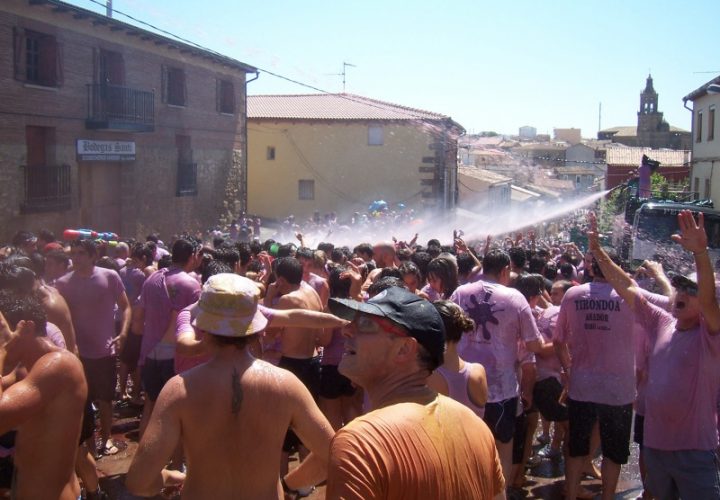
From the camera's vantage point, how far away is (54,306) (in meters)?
4.75

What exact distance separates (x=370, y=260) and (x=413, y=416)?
6062mm

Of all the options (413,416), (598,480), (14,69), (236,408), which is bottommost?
(598,480)

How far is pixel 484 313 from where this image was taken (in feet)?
15.7

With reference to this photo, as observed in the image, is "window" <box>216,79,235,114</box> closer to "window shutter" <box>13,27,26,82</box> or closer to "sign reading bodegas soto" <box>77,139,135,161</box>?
"sign reading bodegas soto" <box>77,139,135,161</box>

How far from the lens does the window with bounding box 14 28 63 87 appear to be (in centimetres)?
1681

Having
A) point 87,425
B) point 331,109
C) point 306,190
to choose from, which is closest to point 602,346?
point 87,425

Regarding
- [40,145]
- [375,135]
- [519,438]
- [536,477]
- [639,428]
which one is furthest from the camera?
[375,135]

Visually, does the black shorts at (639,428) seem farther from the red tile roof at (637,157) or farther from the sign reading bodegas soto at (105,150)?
the red tile roof at (637,157)

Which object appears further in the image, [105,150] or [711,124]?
[711,124]

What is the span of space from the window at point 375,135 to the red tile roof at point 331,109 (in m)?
0.46

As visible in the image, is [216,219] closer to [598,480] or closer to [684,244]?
[598,480]

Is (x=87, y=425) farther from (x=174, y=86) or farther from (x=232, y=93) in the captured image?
(x=232, y=93)

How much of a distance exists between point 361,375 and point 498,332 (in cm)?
260

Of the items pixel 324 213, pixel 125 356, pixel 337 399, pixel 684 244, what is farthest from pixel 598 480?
pixel 324 213
